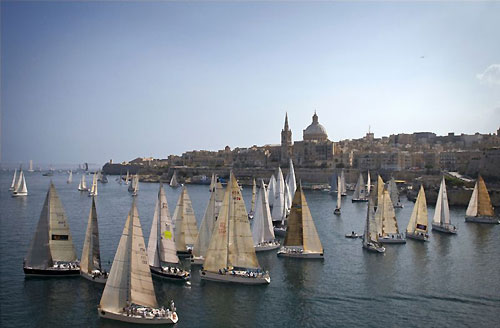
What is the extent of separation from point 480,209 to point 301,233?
17096 millimetres

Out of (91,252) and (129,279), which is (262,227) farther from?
(129,279)

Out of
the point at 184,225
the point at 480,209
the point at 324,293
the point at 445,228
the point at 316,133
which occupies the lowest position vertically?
the point at 324,293

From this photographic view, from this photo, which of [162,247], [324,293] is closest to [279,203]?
[162,247]

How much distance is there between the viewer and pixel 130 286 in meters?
12.7

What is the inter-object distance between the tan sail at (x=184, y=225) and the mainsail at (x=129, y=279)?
6080mm

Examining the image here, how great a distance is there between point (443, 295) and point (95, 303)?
10887 mm

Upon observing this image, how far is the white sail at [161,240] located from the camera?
53.1 feet

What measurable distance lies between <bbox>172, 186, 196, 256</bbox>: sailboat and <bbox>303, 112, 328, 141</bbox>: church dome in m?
70.5

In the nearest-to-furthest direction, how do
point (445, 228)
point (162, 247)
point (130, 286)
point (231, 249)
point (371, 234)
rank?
1. point (130, 286)
2. point (231, 249)
3. point (162, 247)
4. point (371, 234)
5. point (445, 228)

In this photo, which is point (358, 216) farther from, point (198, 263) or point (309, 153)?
point (309, 153)

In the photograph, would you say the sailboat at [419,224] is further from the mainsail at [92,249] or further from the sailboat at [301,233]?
the mainsail at [92,249]

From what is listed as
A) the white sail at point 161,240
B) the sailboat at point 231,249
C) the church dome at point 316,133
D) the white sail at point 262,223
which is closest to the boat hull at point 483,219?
the white sail at point 262,223

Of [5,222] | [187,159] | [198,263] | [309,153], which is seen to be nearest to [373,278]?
[198,263]

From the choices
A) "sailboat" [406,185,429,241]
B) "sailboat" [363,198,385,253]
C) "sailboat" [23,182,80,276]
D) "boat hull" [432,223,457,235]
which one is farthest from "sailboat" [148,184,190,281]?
"boat hull" [432,223,457,235]
